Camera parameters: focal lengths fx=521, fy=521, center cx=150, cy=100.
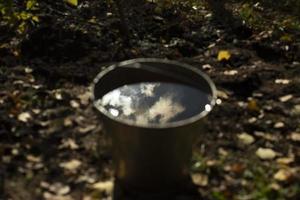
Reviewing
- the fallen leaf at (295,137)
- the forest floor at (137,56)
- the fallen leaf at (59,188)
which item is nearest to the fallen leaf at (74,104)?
the forest floor at (137,56)

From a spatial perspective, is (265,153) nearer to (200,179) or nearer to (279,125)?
(279,125)

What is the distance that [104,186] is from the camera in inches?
116

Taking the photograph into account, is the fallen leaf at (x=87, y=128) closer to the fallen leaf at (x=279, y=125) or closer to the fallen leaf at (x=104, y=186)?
the fallen leaf at (x=104, y=186)

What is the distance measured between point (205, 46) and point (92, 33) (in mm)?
964

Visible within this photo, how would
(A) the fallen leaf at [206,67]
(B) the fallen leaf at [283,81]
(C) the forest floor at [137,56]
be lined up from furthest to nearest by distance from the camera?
1. (A) the fallen leaf at [206,67]
2. (B) the fallen leaf at [283,81]
3. (C) the forest floor at [137,56]

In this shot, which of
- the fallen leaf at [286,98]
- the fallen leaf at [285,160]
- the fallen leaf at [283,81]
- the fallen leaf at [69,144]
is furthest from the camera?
the fallen leaf at [283,81]

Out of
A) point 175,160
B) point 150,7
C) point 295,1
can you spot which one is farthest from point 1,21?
point 295,1

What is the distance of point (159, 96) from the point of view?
10.4 ft

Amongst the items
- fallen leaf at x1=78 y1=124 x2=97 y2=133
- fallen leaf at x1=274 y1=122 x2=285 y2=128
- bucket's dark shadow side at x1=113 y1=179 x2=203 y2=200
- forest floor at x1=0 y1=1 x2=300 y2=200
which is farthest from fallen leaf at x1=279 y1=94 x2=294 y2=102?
fallen leaf at x1=78 y1=124 x2=97 y2=133

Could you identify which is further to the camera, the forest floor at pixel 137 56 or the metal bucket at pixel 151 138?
the forest floor at pixel 137 56

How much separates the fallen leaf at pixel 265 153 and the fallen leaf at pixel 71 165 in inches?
43.0

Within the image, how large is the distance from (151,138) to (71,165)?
726 mm

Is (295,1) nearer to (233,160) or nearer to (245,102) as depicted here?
(245,102)

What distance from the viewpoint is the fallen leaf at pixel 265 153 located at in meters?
3.17
